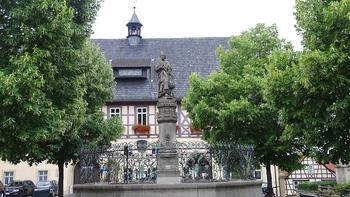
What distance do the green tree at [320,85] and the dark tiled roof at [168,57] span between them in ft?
62.9

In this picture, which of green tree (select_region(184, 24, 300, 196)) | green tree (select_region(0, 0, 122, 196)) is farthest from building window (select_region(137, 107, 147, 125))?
green tree (select_region(0, 0, 122, 196))

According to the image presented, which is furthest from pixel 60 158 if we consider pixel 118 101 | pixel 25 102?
pixel 118 101

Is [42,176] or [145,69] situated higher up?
[145,69]

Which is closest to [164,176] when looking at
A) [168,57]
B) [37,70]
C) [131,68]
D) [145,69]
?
[37,70]

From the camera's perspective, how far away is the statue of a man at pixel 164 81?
45.9ft

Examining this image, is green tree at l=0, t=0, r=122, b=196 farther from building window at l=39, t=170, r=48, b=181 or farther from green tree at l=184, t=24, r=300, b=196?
building window at l=39, t=170, r=48, b=181

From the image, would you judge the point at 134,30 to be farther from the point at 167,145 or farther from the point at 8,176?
the point at 167,145

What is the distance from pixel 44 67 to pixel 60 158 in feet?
26.9

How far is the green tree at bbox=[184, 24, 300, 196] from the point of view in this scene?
18922 millimetres

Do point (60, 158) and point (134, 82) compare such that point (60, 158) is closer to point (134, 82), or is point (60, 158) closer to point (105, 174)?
point (105, 174)

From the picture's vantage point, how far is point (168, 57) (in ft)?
117

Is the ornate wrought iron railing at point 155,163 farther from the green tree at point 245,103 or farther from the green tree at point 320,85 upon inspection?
the green tree at point 245,103

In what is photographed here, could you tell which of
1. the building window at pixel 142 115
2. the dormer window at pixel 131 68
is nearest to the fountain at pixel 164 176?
the building window at pixel 142 115

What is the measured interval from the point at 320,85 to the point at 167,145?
15.8ft
